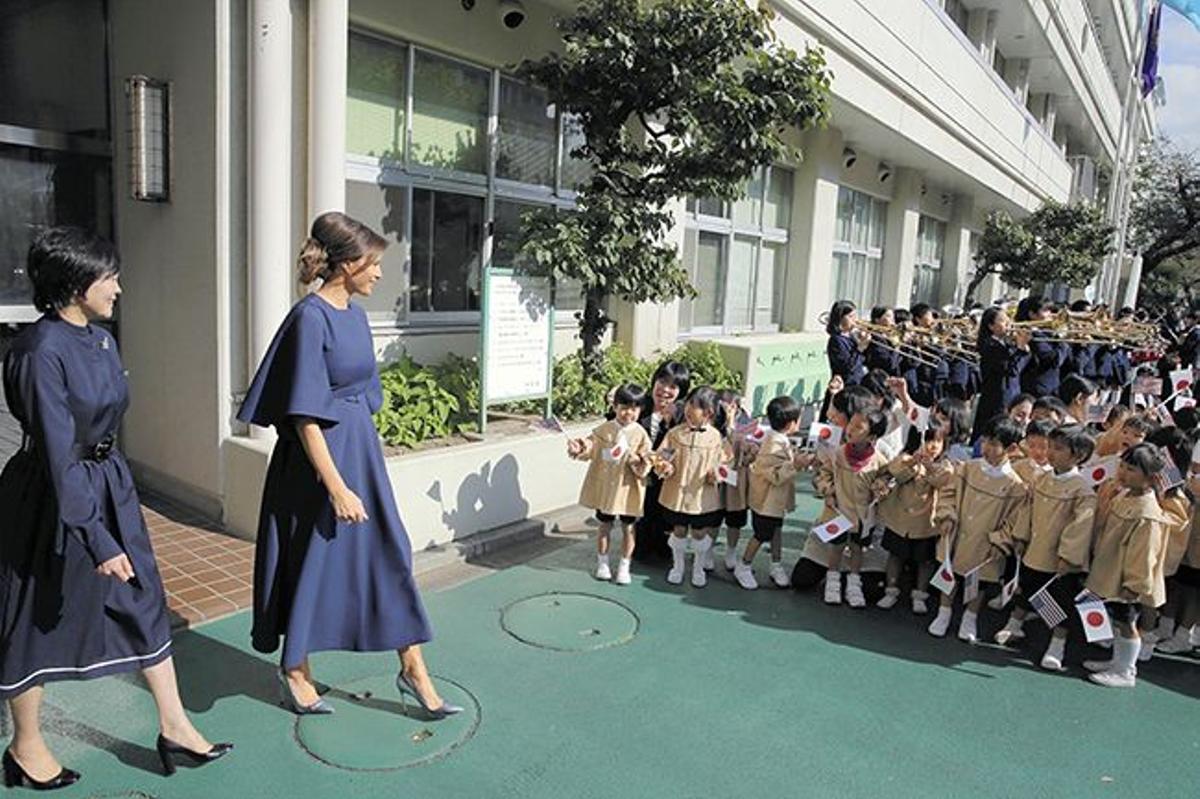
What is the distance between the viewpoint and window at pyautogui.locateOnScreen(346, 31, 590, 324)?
661 centimetres

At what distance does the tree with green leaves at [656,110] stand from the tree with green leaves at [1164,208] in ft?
104

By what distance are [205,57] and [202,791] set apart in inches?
165

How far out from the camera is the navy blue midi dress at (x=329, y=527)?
10.0ft

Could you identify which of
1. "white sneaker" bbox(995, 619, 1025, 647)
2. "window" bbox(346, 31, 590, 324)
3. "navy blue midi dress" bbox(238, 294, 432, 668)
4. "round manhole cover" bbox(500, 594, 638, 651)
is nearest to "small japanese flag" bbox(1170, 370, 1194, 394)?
"white sneaker" bbox(995, 619, 1025, 647)

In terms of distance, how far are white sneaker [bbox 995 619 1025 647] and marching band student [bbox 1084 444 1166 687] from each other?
37 cm

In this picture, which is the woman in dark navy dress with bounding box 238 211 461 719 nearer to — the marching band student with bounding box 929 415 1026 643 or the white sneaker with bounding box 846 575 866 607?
the white sneaker with bounding box 846 575 866 607

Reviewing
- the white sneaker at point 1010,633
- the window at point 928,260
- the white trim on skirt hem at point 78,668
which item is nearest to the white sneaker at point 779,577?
the white sneaker at point 1010,633

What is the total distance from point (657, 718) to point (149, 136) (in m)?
4.66

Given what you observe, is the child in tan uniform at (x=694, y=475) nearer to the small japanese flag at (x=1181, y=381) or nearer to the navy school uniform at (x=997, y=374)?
the navy school uniform at (x=997, y=374)

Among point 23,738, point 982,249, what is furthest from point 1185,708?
point 982,249

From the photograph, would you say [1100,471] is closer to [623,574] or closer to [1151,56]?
[623,574]

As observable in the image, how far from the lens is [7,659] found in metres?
2.62

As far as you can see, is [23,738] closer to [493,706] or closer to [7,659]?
[7,659]

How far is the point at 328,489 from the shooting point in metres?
2.99
